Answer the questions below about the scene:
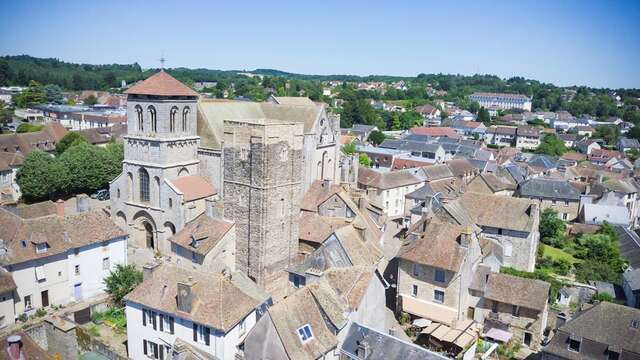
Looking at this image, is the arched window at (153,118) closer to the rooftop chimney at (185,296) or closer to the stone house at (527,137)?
the rooftop chimney at (185,296)

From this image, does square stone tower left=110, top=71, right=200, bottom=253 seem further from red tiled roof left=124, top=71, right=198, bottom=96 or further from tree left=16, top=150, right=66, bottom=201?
tree left=16, top=150, right=66, bottom=201

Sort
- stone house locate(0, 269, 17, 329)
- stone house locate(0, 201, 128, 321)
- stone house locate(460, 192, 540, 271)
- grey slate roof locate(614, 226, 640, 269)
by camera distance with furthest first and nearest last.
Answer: grey slate roof locate(614, 226, 640, 269) < stone house locate(460, 192, 540, 271) < stone house locate(0, 201, 128, 321) < stone house locate(0, 269, 17, 329)

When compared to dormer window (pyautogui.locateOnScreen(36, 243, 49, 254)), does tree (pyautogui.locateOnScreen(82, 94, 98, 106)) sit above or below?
above

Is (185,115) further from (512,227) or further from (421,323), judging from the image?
(512,227)

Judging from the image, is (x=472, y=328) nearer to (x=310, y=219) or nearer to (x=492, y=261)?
(x=492, y=261)

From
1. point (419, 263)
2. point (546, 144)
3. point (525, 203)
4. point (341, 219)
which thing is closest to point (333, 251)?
point (419, 263)

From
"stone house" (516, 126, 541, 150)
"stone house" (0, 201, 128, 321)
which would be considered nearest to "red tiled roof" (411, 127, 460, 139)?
"stone house" (516, 126, 541, 150)

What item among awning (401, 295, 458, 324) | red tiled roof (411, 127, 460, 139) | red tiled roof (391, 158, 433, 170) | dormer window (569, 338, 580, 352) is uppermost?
red tiled roof (411, 127, 460, 139)
